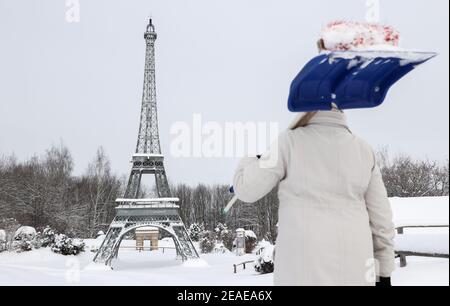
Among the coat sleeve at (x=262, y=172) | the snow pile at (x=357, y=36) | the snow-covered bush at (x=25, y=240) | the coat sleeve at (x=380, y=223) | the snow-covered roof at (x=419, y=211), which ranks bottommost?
the snow-covered bush at (x=25, y=240)

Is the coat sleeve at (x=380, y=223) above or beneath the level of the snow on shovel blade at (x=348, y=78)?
beneath

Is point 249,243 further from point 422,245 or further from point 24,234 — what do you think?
point 422,245

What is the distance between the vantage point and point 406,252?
4.12m

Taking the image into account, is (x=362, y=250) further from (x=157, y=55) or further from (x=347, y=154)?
(x=157, y=55)

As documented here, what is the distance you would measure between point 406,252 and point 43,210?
1689 cm

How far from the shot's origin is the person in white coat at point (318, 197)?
4.16 ft

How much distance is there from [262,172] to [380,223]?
1.49 ft

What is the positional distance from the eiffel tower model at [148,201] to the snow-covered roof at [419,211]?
10.3 meters

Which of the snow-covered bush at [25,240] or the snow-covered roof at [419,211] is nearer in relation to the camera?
the snow-covered roof at [419,211]

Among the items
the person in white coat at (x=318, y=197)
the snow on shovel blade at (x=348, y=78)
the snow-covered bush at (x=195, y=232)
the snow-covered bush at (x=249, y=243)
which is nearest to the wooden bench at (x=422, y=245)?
the person in white coat at (x=318, y=197)

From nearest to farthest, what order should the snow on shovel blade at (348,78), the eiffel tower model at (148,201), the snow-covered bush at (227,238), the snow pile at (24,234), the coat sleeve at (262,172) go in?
the snow on shovel blade at (348,78) → the coat sleeve at (262,172) → the snow pile at (24,234) → the eiffel tower model at (148,201) → the snow-covered bush at (227,238)

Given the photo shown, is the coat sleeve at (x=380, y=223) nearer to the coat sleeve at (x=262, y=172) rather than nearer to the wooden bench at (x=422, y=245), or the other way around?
the coat sleeve at (x=262, y=172)

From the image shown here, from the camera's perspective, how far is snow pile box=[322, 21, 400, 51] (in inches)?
48.0
